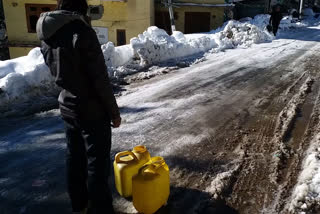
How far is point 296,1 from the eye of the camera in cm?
3553

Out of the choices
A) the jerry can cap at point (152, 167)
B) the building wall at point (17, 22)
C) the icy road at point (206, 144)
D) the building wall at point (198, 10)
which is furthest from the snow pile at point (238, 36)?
the building wall at point (17, 22)

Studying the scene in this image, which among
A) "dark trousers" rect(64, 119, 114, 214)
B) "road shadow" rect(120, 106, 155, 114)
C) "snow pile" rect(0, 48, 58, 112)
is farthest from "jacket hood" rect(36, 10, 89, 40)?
"snow pile" rect(0, 48, 58, 112)

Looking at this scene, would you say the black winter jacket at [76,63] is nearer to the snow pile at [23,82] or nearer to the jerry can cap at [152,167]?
the jerry can cap at [152,167]

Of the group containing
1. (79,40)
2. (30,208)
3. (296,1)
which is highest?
(296,1)

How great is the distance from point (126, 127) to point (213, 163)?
5.37 feet

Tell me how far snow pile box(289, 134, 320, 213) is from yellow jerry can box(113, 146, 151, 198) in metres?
1.51

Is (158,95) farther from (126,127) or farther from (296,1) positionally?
(296,1)

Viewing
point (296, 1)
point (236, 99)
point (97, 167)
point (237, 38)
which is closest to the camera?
point (97, 167)

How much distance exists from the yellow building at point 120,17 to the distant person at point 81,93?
1690 centimetres

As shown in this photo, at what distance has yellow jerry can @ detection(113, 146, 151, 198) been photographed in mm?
2740

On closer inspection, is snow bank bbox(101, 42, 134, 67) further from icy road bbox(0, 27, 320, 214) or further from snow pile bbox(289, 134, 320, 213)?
snow pile bbox(289, 134, 320, 213)

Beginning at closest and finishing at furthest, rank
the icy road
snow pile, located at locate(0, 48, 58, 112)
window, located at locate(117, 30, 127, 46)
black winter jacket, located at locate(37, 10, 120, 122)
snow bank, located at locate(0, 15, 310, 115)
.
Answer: black winter jacket, located at locate(37, 10, 120, 122)
the icy road
snow pile, located at locate(0, 48, 58, 112)
snow bank, located at locate(0, 15, 310, 115)
window, located at locate(117, 30, 127, 46)

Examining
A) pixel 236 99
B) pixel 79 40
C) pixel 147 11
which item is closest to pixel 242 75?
pixel 236 99

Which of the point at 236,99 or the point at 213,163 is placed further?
the point at 236,99
